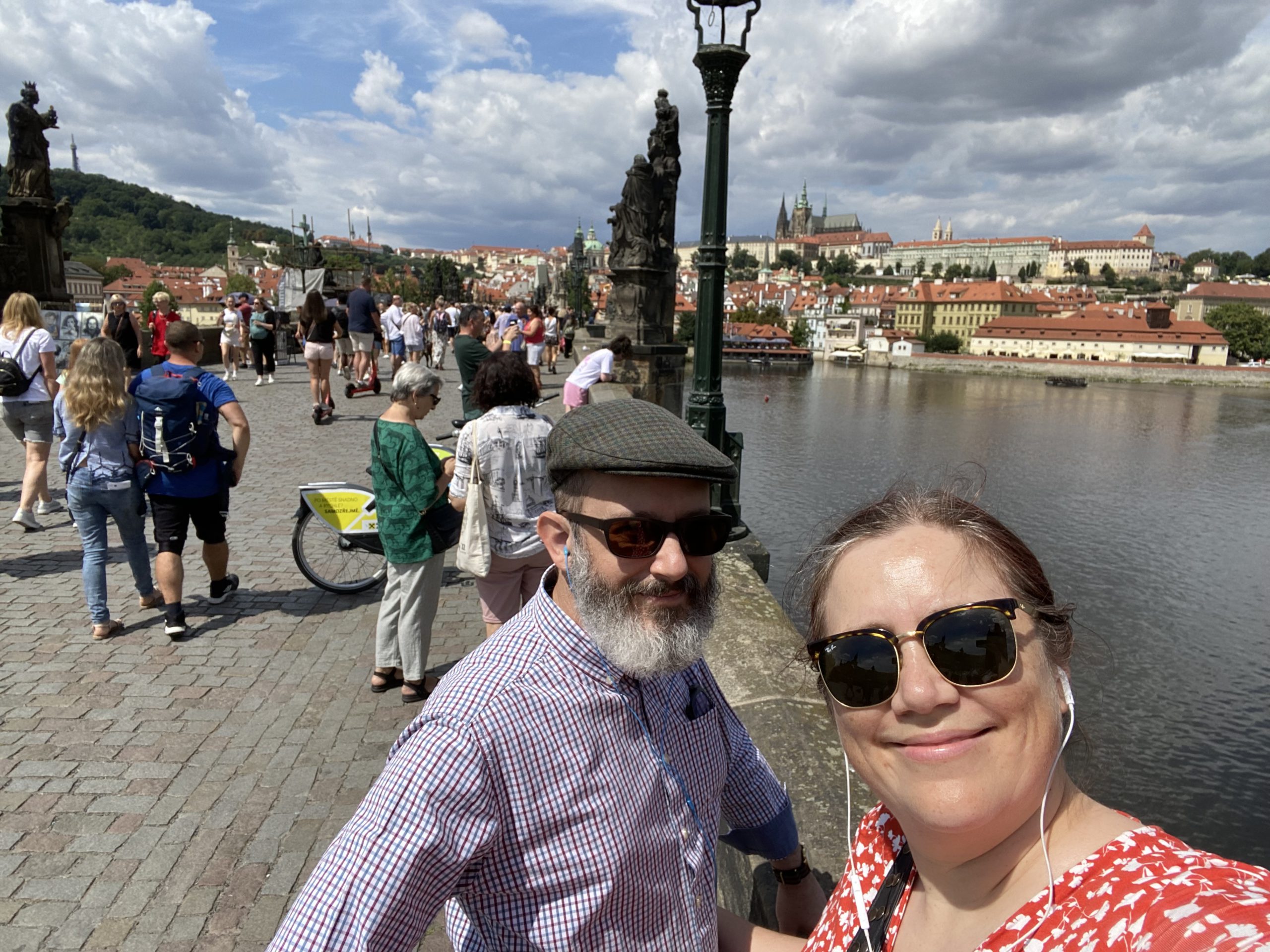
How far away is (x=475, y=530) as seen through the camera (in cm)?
387

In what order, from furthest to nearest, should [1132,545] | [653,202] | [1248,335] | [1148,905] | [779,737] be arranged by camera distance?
[1248,335] → [1132,545] → [653,202] → [779,737] → [1148,905]

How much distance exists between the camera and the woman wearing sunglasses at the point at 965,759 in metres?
0.88

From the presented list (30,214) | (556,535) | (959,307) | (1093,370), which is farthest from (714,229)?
(959,307)

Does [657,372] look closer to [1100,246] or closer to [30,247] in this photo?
[30,247]

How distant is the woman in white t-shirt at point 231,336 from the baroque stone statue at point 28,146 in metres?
3.30

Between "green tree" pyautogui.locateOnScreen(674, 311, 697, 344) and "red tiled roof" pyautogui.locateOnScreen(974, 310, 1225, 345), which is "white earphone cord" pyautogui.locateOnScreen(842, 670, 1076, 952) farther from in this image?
"red tiled roof" pyautogui.locateOnScreen(974, 310, 1225, 345)

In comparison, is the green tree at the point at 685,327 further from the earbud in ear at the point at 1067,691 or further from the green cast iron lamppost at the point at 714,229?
the earbud in ear at the point at 1067,691

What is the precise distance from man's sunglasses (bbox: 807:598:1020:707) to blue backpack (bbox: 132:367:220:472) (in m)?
4.63

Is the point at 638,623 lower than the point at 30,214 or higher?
lower

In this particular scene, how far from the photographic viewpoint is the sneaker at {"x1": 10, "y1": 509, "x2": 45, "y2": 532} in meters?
6.64

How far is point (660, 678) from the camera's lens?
1.52 metres

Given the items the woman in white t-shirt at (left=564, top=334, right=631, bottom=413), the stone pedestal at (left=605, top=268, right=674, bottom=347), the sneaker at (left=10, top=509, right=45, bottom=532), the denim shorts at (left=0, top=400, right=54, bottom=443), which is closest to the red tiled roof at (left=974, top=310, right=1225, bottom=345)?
the stone pedestal at (left=605, top=268, right=674, bottom=347)

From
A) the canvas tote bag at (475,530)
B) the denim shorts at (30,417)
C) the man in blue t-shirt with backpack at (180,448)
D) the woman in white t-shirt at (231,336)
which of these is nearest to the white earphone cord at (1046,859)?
the canvas tote bag at (475,530)

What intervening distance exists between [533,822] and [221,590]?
4797 mm
